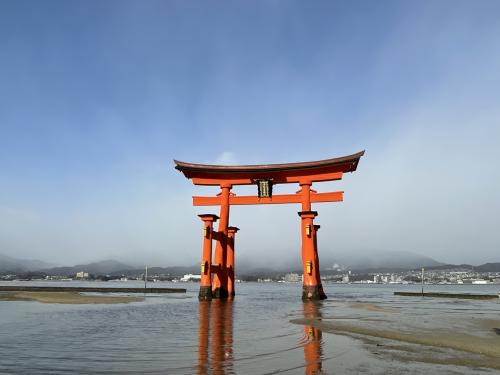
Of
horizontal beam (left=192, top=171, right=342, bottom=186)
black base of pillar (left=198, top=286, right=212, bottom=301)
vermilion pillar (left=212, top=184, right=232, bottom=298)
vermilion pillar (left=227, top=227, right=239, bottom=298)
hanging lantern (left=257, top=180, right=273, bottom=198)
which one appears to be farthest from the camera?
vermilion pillar (left=227, top=227, right=239, bottom=298)

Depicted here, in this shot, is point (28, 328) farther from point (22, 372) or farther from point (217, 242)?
point (217, 242)

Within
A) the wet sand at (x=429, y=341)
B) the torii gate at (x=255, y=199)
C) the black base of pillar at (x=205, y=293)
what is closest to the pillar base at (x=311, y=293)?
the torii gate at (x=255, y=199)

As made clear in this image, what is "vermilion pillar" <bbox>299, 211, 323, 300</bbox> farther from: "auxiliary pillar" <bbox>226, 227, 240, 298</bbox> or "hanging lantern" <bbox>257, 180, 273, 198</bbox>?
"auxiliary pillar" <bbox>226, 227, 240, 298</bbox>

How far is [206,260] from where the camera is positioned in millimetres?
22688

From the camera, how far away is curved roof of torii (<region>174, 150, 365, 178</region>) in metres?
23.6

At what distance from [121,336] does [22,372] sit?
3.83 m

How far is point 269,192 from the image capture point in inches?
1002

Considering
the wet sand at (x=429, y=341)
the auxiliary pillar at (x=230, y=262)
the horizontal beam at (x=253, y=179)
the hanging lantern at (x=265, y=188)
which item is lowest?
the wet sand at (x=429, y=341)

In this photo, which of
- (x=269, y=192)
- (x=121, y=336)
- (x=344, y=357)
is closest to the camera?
(x=344, y=357)

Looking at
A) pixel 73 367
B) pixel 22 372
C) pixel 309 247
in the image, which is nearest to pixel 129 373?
pixel 73 367

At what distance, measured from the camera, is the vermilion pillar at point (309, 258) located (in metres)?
23.2

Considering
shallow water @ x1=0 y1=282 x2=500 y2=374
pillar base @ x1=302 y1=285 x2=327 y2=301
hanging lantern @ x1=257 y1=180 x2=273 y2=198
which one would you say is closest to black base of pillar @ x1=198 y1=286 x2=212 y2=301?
pillar base @ x1=302 y1=285 x2=327 y2=301

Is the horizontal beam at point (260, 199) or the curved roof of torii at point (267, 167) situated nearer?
the curved roof of torii at point (267, 167)

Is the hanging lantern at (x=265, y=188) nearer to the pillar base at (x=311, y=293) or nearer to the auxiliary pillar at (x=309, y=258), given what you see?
the auxiliary pillar at (x=309, y=258)
